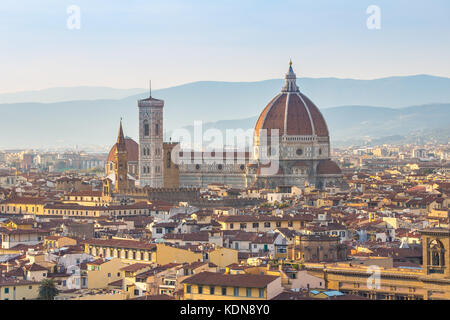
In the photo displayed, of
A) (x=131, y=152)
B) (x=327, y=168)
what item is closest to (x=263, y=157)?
(x=327, y=168)

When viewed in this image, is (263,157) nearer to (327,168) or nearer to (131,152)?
(327,168)

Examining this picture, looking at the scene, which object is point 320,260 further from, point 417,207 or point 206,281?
point 417,207

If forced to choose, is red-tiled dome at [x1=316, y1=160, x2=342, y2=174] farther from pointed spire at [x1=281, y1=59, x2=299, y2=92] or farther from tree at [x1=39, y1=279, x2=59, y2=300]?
tree at [x1=39, y1=279, x2=59, y2=300]

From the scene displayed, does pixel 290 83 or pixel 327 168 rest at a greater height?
pixel 290 83

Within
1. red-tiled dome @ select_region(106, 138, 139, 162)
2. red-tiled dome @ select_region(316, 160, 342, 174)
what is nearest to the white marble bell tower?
red-tiled dome @ select_region(106, 138, 139, 162)
